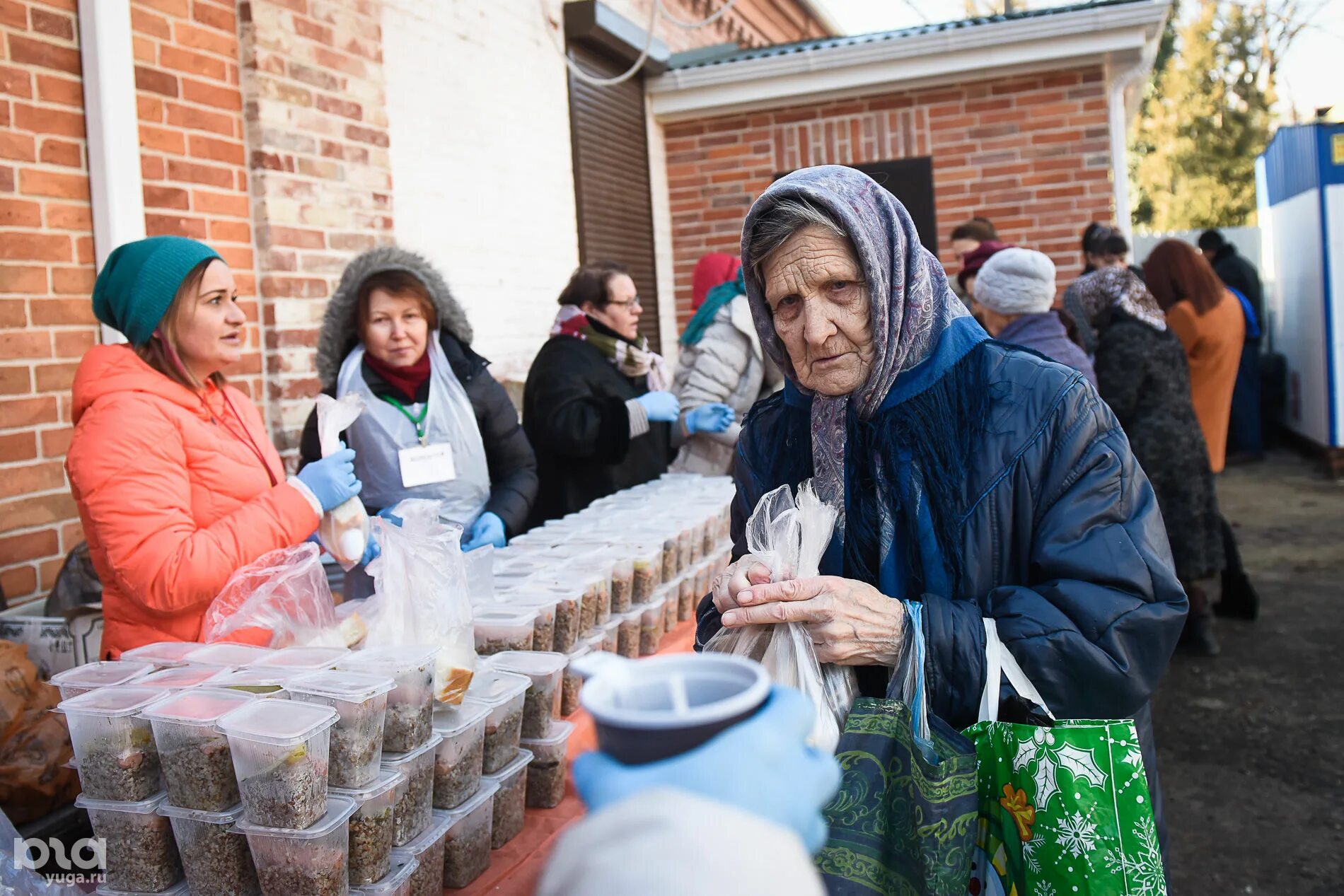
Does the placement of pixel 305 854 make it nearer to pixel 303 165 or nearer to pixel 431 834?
pixel 431 834

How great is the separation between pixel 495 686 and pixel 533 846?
327 mm

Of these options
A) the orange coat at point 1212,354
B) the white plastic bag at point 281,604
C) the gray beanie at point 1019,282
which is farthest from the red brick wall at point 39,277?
the orange coat at point 1212,354

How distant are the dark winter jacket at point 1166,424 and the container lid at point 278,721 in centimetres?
477

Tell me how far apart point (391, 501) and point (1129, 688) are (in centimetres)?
251

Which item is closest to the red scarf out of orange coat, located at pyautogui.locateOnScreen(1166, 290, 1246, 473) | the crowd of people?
the crowd of people

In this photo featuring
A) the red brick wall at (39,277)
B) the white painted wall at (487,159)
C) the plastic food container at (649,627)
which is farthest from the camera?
the white painted wall at (487,159)

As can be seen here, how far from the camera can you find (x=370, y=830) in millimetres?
1674

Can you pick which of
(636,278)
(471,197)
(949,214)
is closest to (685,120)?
(636,278)

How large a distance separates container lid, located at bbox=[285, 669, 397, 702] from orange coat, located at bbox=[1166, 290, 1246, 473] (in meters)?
6.02

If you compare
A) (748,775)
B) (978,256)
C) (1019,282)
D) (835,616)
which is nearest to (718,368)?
(1019,282)

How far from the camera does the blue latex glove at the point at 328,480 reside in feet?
8.29

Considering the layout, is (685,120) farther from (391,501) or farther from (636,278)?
(391,501)

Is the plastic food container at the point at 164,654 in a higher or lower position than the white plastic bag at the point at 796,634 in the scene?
lower

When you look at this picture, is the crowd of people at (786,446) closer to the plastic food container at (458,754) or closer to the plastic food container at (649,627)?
the plastic food container at (458,754)
